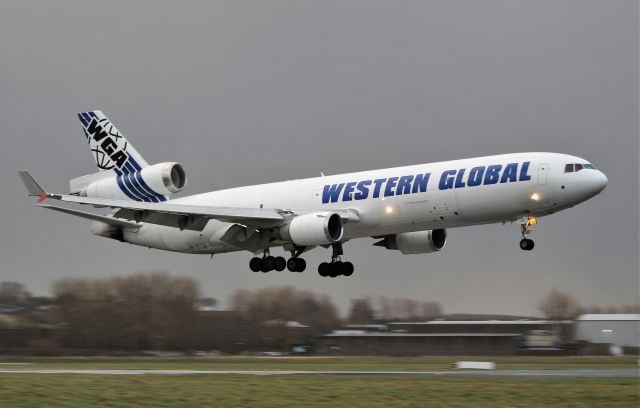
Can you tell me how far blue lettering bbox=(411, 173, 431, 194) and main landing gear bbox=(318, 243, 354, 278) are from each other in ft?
24.8

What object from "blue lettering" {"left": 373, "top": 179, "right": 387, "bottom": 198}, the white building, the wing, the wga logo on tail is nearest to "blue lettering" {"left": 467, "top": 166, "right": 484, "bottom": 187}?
"blue lettering" {"left": 373, "top": 179, "right": 387, "bottom": 198}

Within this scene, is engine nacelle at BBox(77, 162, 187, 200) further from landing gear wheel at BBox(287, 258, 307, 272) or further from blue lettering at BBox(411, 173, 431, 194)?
blue lettering at BBox(411, 173, 431, 194)

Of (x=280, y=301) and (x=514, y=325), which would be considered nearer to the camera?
(x=280, y=301)

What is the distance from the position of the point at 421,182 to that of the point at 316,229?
17.6ft

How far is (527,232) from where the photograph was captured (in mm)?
45969

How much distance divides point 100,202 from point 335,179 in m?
11.6

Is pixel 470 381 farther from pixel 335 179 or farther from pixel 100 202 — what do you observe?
pixel 100 202

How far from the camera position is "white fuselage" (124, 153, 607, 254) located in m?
44.4

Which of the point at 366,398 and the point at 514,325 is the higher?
the point at 514,325

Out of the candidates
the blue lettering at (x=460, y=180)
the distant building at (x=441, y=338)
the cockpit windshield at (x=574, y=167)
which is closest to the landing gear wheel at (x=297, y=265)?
the blue lettering at (x=460, y=180)

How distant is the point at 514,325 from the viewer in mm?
78625

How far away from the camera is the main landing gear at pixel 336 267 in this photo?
2089 inches

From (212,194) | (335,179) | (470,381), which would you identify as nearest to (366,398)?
(470,381)

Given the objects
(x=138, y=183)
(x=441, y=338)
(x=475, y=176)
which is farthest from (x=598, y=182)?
(x=441, y=338)
